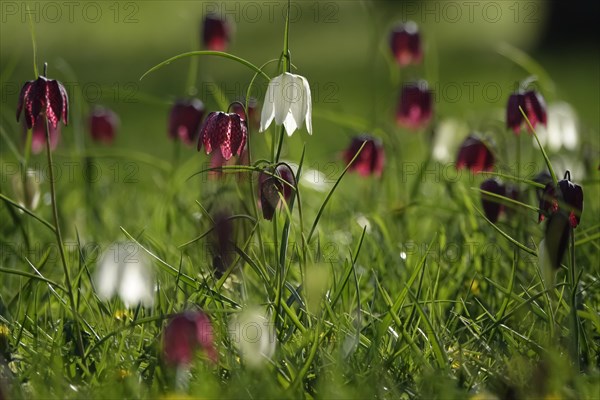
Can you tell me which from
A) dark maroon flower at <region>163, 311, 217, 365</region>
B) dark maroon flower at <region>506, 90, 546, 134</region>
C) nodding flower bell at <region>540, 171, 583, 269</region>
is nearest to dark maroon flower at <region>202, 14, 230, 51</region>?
dark maroon flower at <region>506, 90, 546, 134</region>

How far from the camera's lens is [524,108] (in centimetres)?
195

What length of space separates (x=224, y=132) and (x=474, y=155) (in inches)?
30.4

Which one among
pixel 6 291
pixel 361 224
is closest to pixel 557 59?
pixel 361 224

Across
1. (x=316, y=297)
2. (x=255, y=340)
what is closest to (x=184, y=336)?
(x=255, y=340)

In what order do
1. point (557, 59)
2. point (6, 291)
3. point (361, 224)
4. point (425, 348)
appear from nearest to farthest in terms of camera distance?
point (425, 348) < point (6, 291) < point (361, 224) < point (557, 59)

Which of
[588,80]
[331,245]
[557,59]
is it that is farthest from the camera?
[557,59]

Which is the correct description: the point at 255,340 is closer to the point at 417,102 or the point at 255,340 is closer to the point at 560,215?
the point at 560,215

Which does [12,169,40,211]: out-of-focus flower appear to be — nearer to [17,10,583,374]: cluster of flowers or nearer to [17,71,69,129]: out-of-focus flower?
[17,10,583,374]: cluster of flowers

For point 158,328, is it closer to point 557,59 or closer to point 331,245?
point 331,245

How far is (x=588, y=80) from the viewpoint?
24.4 feet

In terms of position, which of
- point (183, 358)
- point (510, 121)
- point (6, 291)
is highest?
point (510, 121)

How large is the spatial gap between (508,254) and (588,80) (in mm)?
5813

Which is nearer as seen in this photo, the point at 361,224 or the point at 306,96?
the point at 306,96

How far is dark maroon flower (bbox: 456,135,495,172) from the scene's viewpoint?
6.97 ft
